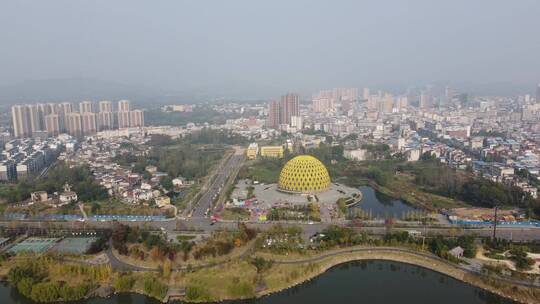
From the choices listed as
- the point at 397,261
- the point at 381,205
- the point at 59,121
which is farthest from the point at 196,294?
the point at 59,121

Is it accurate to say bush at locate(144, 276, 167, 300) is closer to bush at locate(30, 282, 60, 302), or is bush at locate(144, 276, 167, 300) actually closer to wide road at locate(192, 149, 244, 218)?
bush at locate(30, 282, 60, 302)

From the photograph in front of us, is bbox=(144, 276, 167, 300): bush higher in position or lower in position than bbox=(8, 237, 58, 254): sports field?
higher

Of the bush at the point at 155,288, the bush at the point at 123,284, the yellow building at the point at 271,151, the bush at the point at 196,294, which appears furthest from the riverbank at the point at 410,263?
the yellow building at the point at 271,151

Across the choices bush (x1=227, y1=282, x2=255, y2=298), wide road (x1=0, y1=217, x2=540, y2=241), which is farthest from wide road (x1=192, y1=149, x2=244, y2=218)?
bush (x1=227, y1=282, x2=255, y2=298)

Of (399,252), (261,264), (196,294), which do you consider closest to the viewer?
(196,294)

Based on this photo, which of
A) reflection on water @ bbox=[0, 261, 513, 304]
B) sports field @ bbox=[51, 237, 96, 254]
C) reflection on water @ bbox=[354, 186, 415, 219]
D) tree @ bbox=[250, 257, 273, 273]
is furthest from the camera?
reflection on water @ bbox=[354, 186, 415, 219]

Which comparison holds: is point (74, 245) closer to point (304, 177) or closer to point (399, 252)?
point (304, 177)

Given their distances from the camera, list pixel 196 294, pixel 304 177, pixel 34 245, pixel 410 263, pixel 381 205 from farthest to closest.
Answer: pixel 304 177, pixel 381 205, pixel 34 245, pixel 410 263, pixel 196 294
